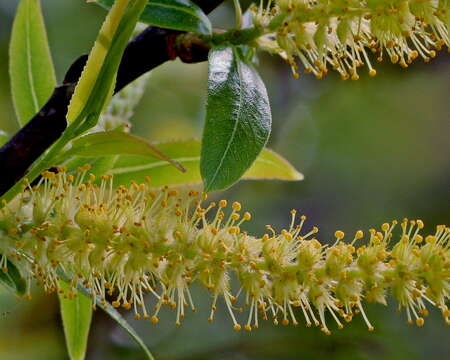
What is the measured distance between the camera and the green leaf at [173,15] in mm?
1306

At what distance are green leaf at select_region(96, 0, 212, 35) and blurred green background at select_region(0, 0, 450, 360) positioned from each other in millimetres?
1386

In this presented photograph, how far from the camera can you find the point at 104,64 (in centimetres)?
113

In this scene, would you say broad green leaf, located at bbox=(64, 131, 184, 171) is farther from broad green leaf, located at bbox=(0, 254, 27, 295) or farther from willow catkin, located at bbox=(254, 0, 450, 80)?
willow catkin, located at bbox=(254, 0, 450, 80)

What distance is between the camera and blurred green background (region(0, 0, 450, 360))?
2.87 m

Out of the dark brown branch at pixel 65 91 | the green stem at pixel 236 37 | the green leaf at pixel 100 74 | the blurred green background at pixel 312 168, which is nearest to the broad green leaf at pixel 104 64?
the green leaf at pixel 100 74

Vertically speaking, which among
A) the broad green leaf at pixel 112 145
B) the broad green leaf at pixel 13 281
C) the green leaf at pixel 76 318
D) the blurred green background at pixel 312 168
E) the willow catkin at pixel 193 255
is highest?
the broad green leaf at pixel 112 145

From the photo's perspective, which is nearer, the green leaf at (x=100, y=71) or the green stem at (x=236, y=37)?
the green leaf at (x=100, y=71)

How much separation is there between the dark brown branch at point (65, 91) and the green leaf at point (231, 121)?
0.08 metres

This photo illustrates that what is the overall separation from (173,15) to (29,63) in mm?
403

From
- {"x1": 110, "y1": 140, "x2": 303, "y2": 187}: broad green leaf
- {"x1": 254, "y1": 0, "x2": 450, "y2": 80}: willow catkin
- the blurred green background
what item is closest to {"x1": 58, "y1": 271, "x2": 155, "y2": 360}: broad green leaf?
{"x1": 110, "y1": 140, "x2": 303, "y2": 187}: broad green leaf

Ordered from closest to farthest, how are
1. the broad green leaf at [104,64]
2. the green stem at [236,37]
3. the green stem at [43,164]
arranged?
the broad green leaf at [104,64] < the green stem at [43,164] < the green stem at [236,37]

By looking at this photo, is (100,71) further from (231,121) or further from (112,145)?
(231,121)

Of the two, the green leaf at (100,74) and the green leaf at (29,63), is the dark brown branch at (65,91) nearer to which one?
the green leaf at (100,74)

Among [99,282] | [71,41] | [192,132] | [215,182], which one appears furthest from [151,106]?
[215,182]
